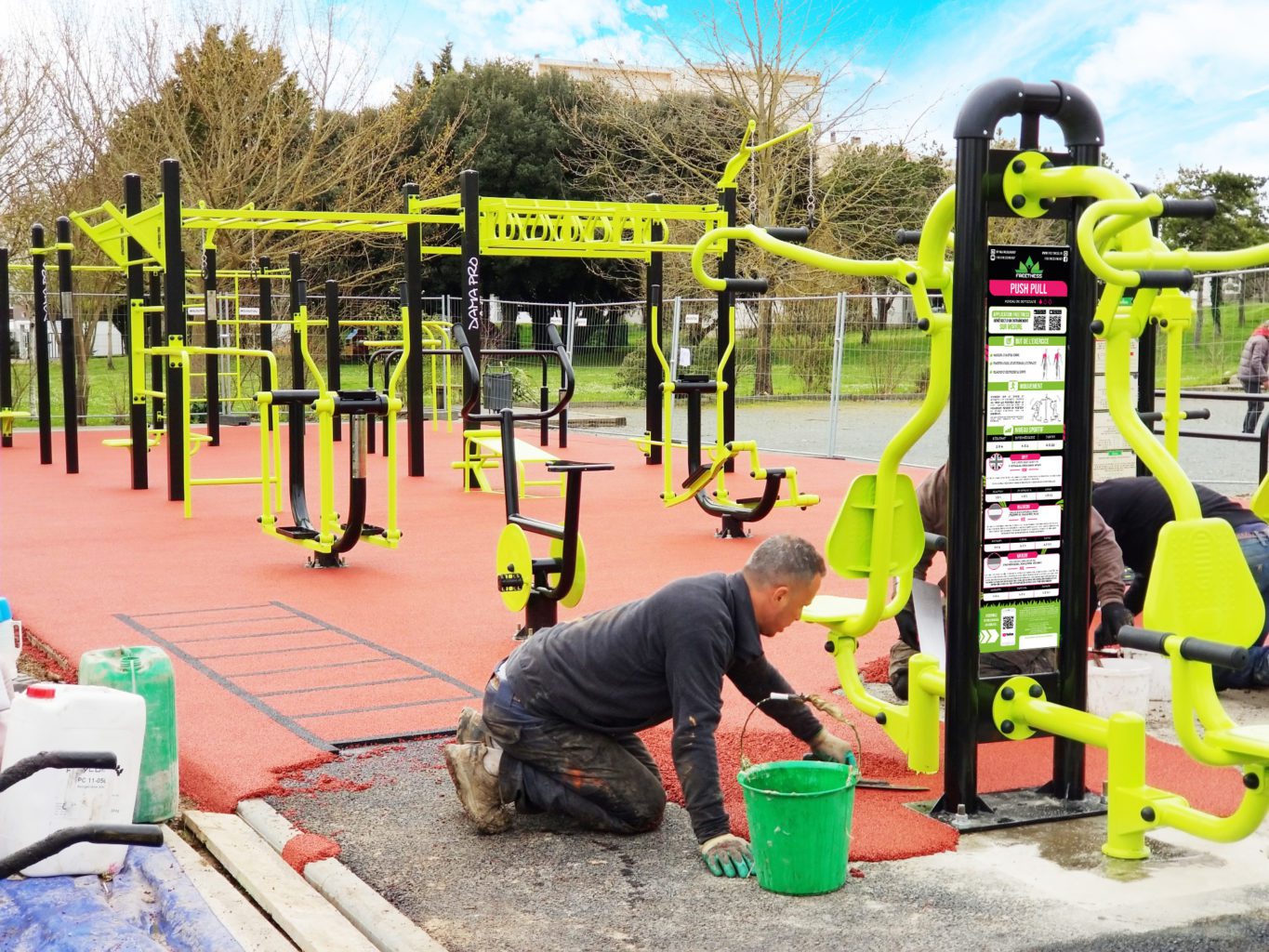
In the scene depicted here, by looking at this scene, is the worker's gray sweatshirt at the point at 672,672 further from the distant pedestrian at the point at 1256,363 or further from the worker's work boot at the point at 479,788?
the distant pedestrian at the point at 1256,363

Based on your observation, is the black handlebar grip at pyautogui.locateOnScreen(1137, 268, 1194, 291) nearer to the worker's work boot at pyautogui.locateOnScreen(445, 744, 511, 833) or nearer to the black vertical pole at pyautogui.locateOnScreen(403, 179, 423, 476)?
the worker's work boot at pyautogui.locateOnScreen(445, 744, 511, 833)

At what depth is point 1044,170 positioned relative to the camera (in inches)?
164

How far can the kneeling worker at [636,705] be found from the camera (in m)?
3.92

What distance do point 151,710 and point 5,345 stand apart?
13.7 meters

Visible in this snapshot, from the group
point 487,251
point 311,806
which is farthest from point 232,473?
point 311,806

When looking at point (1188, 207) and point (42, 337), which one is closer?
point (1188, 207)

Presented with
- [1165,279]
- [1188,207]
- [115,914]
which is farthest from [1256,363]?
[115,914]

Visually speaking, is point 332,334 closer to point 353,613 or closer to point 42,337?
point 42,337

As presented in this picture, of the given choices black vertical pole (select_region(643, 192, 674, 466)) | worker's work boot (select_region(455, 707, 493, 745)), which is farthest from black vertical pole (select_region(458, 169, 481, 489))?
worker's work boot (select_region(455, 707, 493, 745))

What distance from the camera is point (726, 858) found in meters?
3.88

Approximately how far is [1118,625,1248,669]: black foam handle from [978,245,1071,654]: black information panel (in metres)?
0.78

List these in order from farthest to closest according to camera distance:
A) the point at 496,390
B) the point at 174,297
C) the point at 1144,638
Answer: the point at 496,390, the point at 174,297, the point at 1144,638

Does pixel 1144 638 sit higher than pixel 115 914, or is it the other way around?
pixel 1144 638

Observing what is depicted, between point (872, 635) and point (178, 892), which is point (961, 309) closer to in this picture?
point (178, 892)
